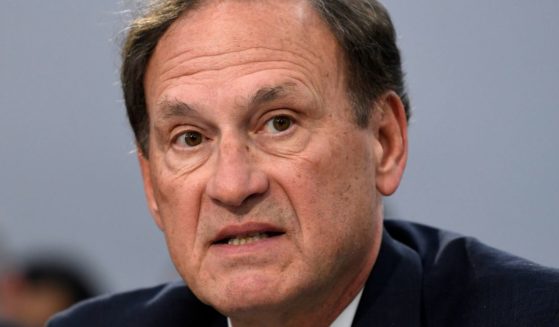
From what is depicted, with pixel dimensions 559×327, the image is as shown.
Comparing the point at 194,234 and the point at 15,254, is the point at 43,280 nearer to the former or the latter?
the point at 15,254

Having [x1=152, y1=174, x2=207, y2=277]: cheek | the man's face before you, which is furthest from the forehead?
[x1=152, y1=174, x2=207, y2=277]: cheek

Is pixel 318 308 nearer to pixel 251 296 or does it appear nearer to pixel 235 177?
pixel 251 296

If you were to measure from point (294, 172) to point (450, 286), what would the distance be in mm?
585

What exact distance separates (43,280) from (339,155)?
275 centimetres

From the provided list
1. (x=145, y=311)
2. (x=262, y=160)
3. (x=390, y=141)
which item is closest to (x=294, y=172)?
(x=262, y=160)

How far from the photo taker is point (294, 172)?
3.10 meters

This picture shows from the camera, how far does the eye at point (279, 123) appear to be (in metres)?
3.19

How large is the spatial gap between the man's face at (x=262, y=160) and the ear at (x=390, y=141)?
0.04 meters

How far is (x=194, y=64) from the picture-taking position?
325 centimetres

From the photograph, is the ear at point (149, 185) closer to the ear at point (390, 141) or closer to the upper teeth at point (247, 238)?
the upper teeth at point (247, 238)

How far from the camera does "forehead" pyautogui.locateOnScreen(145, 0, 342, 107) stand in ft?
10.5

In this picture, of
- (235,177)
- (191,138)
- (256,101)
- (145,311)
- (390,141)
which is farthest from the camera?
(145,311)

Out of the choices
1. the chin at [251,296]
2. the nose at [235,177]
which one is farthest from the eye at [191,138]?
the chin at [251,296]

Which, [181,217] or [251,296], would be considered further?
[181,217]
